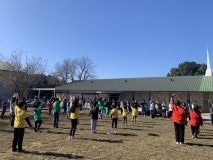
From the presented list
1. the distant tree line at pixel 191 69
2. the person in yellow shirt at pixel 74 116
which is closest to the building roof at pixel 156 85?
the person in yellow shirt at pixel 74 116

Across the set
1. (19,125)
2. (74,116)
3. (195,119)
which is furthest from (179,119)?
(19,125)

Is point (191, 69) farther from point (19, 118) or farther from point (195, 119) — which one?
point (19, 118)

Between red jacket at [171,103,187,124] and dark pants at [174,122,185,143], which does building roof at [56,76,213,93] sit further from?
red jacket at [171,103,187,124]

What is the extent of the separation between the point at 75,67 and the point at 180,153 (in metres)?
57.9

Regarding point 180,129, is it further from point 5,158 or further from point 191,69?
point 191,69

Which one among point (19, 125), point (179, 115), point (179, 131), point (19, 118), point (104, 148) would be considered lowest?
point (104, 148)

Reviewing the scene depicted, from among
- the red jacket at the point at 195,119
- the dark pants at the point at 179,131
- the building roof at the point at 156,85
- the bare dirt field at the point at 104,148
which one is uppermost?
the building roof at the point at 156,85

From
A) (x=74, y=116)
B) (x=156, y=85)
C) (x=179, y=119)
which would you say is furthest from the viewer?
(x=156, y=85)

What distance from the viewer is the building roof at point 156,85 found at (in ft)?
80.9

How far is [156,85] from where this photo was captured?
2778 centimetres

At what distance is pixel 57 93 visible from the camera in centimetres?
3656

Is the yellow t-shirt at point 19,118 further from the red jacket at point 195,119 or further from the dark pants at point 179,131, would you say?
the red jacket at point 195,119

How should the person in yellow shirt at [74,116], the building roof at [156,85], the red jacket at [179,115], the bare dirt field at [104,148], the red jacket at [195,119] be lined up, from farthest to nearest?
the building roof at [156,85], the red jacket at [195,119], the person in yellow shirt at [74,116], the red jacket at [179,115], the bare dirt field at [104,148]

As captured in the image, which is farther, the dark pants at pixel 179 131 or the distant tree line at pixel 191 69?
the distant tree line at pixel 191 69
